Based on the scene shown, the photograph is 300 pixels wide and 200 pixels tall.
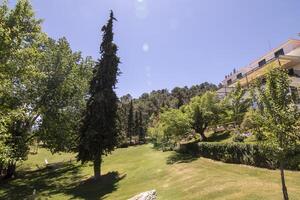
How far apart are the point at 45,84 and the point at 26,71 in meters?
22.5

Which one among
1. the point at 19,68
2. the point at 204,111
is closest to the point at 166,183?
the point at 19,68

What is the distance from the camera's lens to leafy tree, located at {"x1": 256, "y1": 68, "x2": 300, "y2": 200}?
13.0 m

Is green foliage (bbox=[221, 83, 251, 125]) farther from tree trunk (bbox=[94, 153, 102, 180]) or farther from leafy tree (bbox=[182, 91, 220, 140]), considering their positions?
tree trunk (bbox=[94, 153, 102, 180])

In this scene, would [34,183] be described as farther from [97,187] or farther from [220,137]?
[220,137]

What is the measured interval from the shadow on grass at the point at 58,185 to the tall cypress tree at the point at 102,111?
232cm

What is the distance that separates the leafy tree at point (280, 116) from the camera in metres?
13.0

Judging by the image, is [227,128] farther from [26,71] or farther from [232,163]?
[26,71]

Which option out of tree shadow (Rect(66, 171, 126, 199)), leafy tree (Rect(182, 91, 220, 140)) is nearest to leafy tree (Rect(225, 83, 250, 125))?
leafy tree (Rect(182, 91, 220, 140))

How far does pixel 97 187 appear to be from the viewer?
96.6 ft

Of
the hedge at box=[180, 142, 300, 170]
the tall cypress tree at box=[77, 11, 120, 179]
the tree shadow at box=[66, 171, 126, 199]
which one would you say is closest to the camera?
the hedge at box=[180, 142, 300, 170]

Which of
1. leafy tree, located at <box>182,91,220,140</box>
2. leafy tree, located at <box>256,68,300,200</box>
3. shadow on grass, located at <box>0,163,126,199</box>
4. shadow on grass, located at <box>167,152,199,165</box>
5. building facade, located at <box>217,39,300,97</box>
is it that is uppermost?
building facade, located at <box>217,39,300,97</box>

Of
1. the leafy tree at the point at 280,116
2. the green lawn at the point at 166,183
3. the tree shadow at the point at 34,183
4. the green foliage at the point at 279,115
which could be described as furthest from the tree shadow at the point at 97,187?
the green foliage at the point at 279,115

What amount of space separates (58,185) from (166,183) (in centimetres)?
1682

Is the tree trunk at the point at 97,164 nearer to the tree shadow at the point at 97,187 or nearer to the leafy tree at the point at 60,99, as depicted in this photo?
the tree shadow at the point at 97,187
